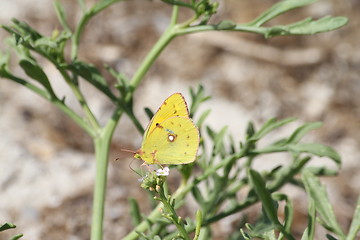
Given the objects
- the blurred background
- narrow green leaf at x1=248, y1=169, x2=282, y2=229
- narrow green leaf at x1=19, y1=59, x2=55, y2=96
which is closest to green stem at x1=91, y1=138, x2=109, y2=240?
narrow green leaf at x1=19, y1=59, x2=55, y2=96

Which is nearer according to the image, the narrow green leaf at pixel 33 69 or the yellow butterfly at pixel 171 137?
the yellow butterfly at pixel 171 137

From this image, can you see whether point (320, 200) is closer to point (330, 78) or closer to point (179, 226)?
point (179, 226)

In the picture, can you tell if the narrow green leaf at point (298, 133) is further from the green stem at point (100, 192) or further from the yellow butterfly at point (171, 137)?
the green stem at point (100, 192)

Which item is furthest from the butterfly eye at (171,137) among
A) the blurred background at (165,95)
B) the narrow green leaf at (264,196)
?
the blurred background at (165,95)

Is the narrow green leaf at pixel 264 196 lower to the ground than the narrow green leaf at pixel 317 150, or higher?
lower

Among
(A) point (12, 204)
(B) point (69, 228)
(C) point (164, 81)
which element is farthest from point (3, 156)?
(C) point (164, 81)

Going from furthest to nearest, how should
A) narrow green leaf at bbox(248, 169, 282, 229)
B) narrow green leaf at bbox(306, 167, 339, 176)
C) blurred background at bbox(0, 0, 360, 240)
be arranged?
blurred background at bbox(0, 0, 360, 240)
narrow green leaf at bbox(306, 167, 339, 176)
narrow green leaf at bbox(248, 169, 282, 229)

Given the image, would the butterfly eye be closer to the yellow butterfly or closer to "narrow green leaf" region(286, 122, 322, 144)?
the yellow butterfly
